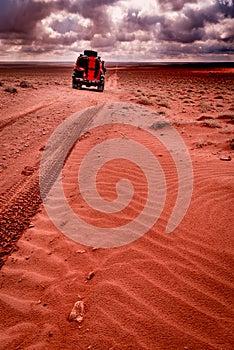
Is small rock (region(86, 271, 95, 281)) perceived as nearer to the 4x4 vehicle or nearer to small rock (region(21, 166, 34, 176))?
small rock (region(21, 166, 34, 176))

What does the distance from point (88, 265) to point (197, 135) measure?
615 centimetres

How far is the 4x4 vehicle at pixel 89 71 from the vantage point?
17.2 meters

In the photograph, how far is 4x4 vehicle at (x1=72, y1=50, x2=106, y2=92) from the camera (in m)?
17.2

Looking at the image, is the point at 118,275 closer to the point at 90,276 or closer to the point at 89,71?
the point at 90,276

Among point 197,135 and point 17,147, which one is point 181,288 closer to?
point 17,147

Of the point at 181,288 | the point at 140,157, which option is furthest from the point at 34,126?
the point at 181,288

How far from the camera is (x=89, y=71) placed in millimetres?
17734

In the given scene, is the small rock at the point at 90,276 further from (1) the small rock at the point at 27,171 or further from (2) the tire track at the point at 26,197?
(1) the small rock at the point at 27,171

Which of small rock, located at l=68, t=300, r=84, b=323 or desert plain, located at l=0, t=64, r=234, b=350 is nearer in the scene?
desert plain, located at l=0, t=64, r=234, b=350

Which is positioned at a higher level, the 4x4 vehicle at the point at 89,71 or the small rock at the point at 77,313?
the 4x4 vehicle at the point at 89,71

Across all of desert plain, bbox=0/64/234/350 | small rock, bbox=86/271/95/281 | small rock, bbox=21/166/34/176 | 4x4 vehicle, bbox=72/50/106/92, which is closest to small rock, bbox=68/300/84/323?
desert plain, bbox=0/64/234/350

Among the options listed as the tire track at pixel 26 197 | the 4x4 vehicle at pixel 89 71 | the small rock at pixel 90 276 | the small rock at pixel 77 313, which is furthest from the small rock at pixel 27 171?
the 4x4 vehicle at pixel 89 71

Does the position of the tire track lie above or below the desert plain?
above

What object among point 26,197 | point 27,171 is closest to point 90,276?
point 26,197
